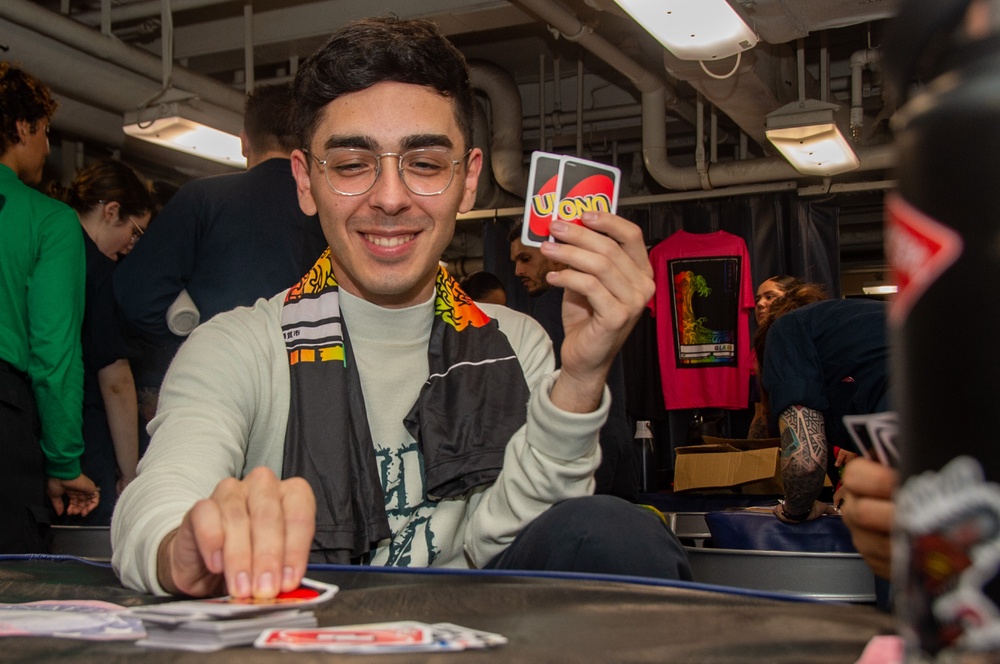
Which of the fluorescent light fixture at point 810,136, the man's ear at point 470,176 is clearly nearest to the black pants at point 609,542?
the man's ear at point 470,176

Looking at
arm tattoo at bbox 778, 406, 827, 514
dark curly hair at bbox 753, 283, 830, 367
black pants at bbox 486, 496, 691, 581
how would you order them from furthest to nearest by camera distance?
dark curly hair at bbox 753, 283, 830, 367 → arm tattoo at bbox 778, 406, 827, 514 → black pants at bbox 486, 496, 691, 581

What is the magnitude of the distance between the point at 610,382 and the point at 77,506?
64.6 inches

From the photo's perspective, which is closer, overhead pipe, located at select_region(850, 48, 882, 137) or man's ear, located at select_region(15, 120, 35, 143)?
man's ear, located at select_region(15, 120, 35, 143)

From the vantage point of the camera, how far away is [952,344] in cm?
27

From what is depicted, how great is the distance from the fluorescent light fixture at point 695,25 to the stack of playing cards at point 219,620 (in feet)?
9.10

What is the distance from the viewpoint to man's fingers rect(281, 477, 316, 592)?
0.62m

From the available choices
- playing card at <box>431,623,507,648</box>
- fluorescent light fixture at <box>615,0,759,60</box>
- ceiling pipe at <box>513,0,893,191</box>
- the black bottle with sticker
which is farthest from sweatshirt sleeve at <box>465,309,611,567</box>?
ceiling pipe at <box>513,0,893,191</box>

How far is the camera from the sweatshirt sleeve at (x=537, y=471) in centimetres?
102

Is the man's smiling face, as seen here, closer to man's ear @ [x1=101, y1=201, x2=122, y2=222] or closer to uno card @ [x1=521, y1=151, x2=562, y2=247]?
Answer: uno card @ [x1=521, y1=151, x2=562, y2=247]

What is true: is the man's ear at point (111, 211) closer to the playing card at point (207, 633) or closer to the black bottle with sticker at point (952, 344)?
the playing card at point (207, 633)

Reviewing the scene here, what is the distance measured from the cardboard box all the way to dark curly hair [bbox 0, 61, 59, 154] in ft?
8.06

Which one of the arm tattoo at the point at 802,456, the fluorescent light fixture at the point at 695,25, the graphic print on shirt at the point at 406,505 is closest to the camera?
the graphic print on shirt at the point at 406,505

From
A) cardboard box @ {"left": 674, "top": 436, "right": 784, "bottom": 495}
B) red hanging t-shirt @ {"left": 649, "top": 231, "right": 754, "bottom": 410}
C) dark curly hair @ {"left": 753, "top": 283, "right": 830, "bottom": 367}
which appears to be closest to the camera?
dark curly hair @ {"left": 753, "top": 283, "right": 830, "bottom": 367}

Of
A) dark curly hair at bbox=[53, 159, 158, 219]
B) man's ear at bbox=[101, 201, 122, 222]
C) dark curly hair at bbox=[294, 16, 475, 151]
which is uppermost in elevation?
dark curly hair at bbox=[53, 159, 158, 219]
